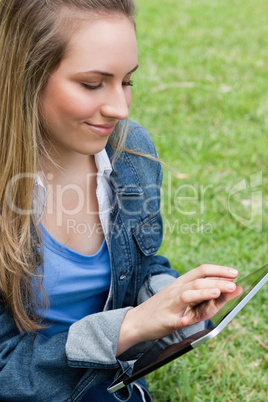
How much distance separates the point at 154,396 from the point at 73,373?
23.8 inches

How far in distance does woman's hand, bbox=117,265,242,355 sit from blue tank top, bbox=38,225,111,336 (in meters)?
0.17

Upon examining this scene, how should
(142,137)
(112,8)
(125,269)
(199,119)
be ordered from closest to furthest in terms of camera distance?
1. (112,8)
2. (125,269)
3. (142,137)
4. (199,119)

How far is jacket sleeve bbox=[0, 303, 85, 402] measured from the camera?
138 cm

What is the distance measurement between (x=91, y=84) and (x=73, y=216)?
404 millimetres

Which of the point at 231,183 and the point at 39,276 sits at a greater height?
the point at 231,183

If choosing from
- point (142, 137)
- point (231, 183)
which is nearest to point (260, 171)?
point (231, 183)

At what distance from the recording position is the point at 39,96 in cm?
136

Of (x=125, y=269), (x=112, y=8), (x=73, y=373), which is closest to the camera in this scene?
(x=112, y=8)

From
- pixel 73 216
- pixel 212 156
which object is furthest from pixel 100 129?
pixel 212 156

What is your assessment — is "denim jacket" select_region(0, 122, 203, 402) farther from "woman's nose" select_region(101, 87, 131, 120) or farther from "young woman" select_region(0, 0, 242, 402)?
"woman's nose" select_region(101, 87, 131, 120)

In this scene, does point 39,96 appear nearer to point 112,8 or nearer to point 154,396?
point 112,8

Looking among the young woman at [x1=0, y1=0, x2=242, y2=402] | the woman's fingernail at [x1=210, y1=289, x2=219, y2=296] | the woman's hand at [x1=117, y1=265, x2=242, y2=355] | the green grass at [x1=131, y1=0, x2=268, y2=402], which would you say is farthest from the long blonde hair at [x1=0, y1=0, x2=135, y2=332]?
the green grass at [x1=131, y1=0, x2=268, y2=402]

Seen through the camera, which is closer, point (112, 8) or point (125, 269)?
point (112, 8)

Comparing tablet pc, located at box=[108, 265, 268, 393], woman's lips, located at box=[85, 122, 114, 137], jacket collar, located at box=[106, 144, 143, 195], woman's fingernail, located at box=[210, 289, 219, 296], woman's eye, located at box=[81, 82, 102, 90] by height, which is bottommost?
tablet pc, located at box=[108, 265, 268, 393]
